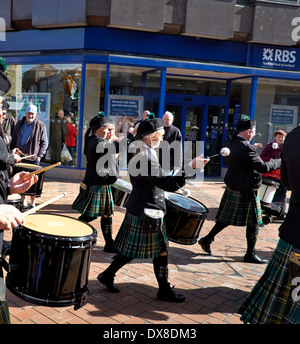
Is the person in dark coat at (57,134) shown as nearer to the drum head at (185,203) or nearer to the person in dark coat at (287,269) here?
the drum head at (185,203)

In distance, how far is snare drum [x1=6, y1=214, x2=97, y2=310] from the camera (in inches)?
108

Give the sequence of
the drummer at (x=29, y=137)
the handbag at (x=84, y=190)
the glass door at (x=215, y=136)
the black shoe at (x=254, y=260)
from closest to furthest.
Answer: the handbag at (x=84, y=190) < the black shoe at (x=254, y=260) < the drummer at (x=29, y=137) < the glass door at (x=215, y=136)

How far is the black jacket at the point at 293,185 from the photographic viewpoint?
103 inches

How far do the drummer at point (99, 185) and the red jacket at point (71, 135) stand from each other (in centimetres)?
588

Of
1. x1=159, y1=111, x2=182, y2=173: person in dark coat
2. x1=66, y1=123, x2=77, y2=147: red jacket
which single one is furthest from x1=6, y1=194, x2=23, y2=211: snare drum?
x1=66, y1=123, x2=77, y2=147: red jacket

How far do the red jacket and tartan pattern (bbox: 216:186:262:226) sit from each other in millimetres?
6672

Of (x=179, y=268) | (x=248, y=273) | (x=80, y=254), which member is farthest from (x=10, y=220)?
(x=248, y=273)

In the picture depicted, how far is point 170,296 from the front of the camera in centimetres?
383

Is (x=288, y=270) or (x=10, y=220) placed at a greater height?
(x=10, y=220)

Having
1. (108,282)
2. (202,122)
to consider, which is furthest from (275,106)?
(108,282)

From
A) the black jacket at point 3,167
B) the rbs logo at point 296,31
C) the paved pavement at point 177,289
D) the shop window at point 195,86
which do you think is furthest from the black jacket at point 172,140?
the rbs logo at point 296,31
